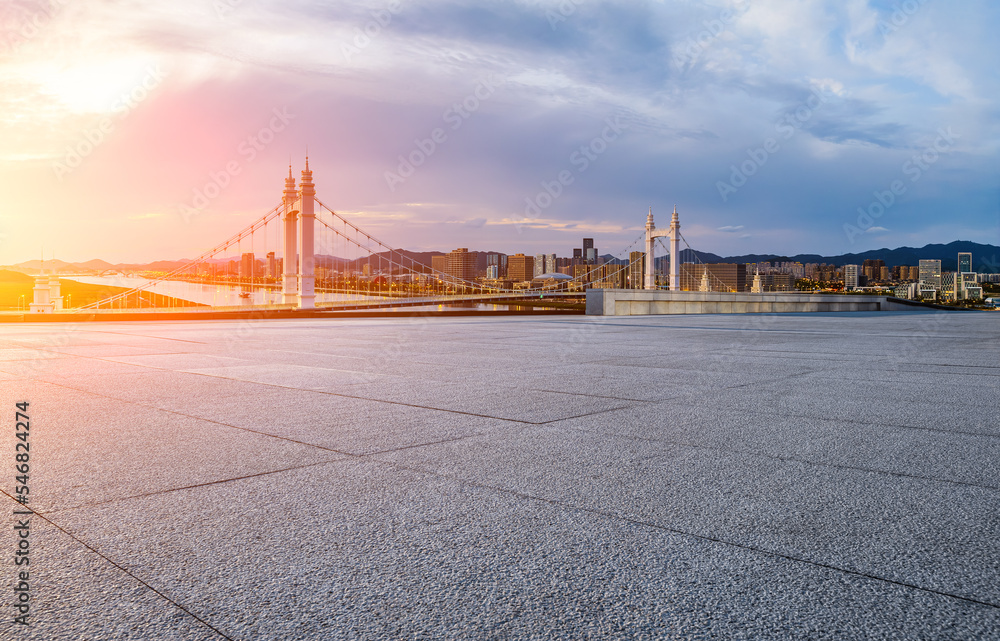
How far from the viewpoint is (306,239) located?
39094mm

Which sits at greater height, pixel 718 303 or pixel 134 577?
pixel 718 303

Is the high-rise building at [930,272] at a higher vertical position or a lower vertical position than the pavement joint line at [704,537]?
higher

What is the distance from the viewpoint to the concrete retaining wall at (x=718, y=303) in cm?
2536

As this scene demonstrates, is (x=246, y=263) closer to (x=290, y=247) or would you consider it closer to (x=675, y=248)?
(x=290, y=247)

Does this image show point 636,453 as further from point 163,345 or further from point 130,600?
point 163,345

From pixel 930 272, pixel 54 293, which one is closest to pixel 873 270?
pixel 930 272

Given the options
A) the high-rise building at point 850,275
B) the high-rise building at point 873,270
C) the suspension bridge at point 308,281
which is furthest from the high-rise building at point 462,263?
the high-rise building at point 873,270

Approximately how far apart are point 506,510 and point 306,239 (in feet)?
124

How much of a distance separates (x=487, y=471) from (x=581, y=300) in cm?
5121

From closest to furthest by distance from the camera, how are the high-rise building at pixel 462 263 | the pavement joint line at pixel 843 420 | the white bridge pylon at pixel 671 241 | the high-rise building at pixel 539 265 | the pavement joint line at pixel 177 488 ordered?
1. the pavement joint line at pixel 177 488
2. the pavement joint line at pixel 843 420
3. the white bridge pylon at pixel 671 241
4. the high-rise building at pixel 462 263
5. the high-rise building at pixel 539 265

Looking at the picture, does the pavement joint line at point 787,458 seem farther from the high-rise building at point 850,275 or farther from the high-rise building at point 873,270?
the high-rise building at point 873,270

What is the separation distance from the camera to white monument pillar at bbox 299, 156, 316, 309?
36469 millimetres

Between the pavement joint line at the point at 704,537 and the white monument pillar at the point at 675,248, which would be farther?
the white monument pillar at the point at 675,248

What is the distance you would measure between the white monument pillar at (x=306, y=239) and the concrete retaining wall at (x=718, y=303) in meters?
17.1
